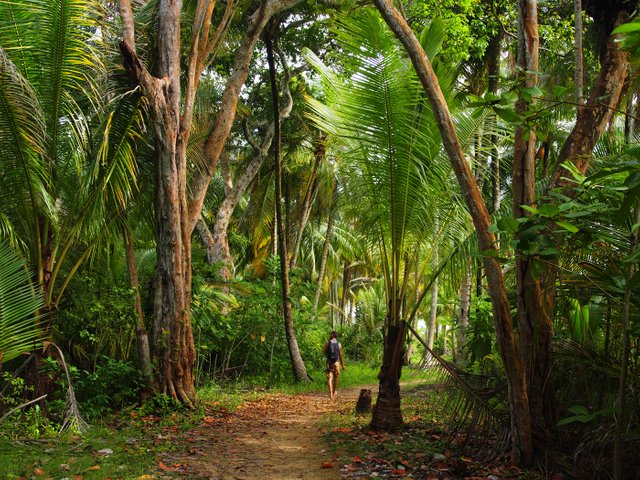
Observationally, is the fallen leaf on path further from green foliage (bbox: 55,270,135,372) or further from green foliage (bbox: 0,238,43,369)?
green foliage (bbox: 55,270,135,372)

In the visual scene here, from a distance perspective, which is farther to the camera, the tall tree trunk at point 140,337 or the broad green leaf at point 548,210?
the tall tree trunk at point 140,337

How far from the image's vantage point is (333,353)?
40.4 feet

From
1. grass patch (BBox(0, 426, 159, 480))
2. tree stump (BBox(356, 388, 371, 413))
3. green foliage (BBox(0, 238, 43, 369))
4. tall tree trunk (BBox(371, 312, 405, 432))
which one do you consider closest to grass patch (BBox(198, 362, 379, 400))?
tree stump (BBox(356, 388, 371, 413))

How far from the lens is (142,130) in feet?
28.6

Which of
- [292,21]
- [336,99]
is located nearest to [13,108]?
[336,99]

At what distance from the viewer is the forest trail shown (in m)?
6.00

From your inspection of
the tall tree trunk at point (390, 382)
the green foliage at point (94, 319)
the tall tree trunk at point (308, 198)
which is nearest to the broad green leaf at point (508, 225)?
the tall tree trunk at point (390, 382)

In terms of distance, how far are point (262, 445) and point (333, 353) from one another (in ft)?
16.4

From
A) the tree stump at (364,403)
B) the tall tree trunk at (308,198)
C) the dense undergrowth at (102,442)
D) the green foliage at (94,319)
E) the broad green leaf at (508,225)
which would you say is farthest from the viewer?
the tall tree trunk at (308,198)

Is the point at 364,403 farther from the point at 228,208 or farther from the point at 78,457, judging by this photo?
the point at 228,208

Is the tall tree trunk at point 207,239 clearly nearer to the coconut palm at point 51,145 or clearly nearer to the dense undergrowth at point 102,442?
the dense undergrowth at point 102,442

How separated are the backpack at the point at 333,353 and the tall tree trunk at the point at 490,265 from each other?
22.3ft

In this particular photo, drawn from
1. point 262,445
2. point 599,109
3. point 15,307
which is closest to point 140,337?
point 15,307

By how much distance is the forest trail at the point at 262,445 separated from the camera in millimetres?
6000
